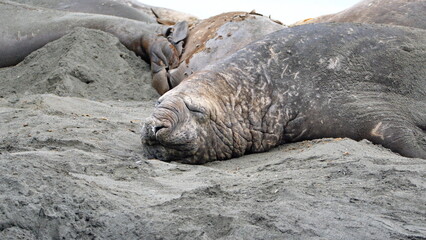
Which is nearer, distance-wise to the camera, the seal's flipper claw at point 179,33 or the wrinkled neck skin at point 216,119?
the wrinkled neck skin at point 216,119

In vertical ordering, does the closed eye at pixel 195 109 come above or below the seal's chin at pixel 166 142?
above

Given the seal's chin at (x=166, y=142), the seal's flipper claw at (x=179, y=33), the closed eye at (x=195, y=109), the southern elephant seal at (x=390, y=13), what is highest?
the southern elephant seal at (x=390, y=13)

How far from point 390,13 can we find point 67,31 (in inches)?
160

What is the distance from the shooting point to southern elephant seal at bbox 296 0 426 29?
7.47m

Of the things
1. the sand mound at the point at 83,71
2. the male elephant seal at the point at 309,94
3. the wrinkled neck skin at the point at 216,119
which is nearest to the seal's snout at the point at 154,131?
the wrinkled neck skin at the point at 216,119

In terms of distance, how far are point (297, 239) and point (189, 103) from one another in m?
2.35

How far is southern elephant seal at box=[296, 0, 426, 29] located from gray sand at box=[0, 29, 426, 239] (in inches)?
105

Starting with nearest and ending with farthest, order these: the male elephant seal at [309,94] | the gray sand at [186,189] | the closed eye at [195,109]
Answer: the gray sand at [186,189]
the closed eye at [195,109]
the male elephant seal at [309,94]

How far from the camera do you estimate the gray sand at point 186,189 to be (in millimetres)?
2994

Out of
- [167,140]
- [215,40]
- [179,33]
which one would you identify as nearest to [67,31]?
[179,33]

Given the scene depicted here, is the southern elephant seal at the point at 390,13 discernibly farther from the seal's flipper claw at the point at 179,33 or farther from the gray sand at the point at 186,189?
the gray sand at the point at 186,189

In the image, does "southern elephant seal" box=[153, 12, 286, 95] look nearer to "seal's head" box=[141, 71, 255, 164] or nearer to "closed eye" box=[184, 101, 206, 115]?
"seal's head" box=[141, 71, 255, 164]

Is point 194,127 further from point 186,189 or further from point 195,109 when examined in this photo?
point 186,189

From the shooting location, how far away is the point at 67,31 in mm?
9305
